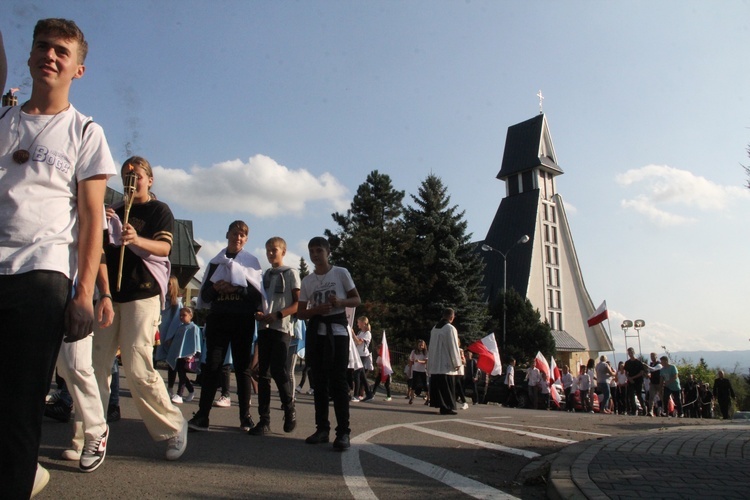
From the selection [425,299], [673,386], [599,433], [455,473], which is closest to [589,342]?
[425,299]

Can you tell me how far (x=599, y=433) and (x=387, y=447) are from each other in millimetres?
4161

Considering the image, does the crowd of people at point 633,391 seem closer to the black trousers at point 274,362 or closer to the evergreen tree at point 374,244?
the black trousers at point 274,362

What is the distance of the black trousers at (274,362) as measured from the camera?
6680 mm

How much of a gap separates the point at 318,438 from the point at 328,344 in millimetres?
874

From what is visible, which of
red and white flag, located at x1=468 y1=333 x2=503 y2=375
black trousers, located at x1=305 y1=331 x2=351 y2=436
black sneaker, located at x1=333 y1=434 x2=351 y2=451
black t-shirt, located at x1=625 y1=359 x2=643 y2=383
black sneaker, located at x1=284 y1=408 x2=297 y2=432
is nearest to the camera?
black sneaker, located at x1=333 y1=434 x2=351 y2=451

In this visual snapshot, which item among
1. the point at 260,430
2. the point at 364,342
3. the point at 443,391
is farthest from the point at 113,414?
the point at 364,342

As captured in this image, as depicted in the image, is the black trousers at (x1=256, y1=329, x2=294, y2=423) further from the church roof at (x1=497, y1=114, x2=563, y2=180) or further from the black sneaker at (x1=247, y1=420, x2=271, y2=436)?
the church roof at (x1=497, y1=114, x2=563, y2=180)

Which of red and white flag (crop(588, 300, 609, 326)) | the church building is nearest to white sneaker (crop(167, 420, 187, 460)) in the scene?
red and white flag (crop(588, 300, 609, 326))

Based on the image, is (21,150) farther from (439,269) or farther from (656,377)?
(439,269)

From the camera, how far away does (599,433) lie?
8.92 metres

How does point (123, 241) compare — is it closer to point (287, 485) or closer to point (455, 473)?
point (287, 485)

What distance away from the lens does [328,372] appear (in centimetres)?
598

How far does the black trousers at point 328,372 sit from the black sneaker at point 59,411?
8.18 ft

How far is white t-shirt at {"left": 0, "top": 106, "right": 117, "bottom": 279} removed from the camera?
241 centimetres
